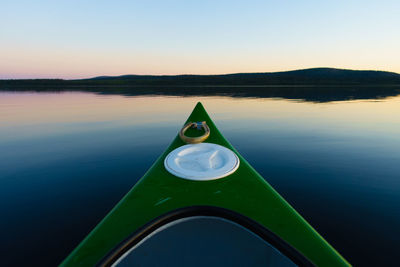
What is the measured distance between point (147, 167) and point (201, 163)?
424 centimetres

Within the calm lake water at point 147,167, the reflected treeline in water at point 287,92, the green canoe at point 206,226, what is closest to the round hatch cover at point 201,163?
the green canoe at point 206,226

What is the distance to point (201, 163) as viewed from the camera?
3.87 metres

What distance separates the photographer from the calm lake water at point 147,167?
401 cm

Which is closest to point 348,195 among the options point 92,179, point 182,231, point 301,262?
point 301,262

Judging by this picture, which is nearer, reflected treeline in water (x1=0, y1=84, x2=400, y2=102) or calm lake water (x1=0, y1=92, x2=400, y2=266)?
calm lake water (x1=0, y1=92, x2=400, y2=266)

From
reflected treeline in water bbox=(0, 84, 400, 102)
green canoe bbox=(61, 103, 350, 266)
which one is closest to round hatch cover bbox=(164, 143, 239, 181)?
green canoe bbox=(61, 103, 350, 266)

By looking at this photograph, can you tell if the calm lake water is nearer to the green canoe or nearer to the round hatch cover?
the green canoe

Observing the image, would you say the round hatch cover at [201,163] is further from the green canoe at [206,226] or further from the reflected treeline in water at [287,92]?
the reflected treeline in water at [287,92]

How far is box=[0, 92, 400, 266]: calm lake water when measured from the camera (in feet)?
13.2

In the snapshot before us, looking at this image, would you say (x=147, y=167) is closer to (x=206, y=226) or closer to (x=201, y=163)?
(x=201, y=163)

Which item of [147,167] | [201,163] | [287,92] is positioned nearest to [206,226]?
[201,163]

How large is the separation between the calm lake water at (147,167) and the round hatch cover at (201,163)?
8.67ft

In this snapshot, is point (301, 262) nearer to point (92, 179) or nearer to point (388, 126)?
point (92, 179)

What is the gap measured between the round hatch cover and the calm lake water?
2.64 metres
